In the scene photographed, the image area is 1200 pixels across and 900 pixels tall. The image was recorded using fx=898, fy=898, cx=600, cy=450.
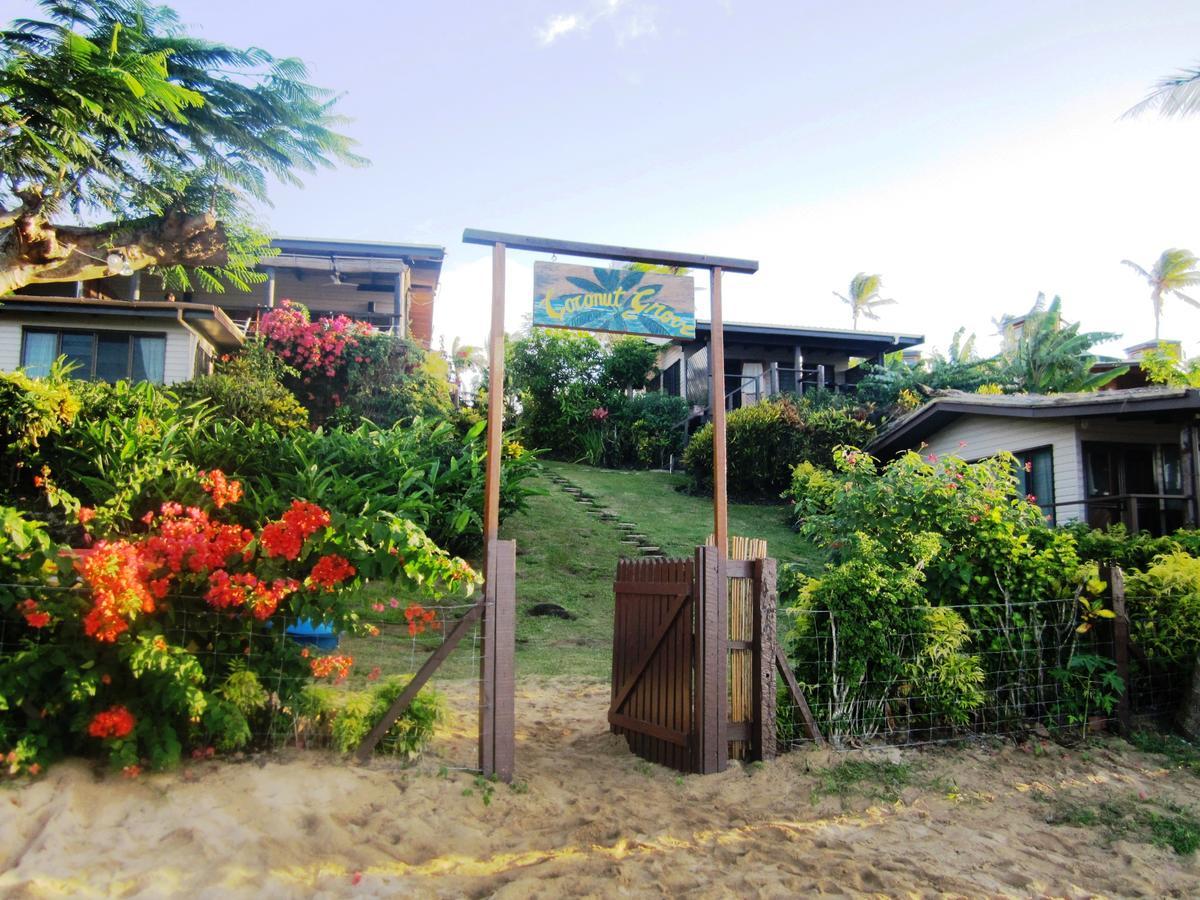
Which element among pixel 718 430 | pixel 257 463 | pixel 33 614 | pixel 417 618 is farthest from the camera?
pixel 257 463

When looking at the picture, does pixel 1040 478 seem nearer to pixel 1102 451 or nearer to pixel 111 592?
pixel 1102 451

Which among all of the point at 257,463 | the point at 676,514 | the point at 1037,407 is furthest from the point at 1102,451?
the point at 257,463

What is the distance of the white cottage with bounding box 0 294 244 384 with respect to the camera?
17297mm

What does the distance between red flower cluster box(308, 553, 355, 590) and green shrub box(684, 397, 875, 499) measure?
53.8 feet

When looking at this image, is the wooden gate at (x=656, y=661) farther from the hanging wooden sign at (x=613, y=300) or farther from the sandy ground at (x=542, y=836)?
the hanging wooden sign at (x=613, y=300)

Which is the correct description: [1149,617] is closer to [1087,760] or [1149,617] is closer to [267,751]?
[1087,760]

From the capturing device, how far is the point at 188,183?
12.9 metres

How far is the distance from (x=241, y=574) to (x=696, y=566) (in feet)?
9.52

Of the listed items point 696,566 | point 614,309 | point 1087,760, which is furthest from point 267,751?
point 1087,760

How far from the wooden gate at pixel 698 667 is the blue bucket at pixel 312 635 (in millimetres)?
2284

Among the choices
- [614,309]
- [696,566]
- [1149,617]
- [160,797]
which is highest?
[614,309]

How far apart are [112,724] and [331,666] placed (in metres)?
1.11

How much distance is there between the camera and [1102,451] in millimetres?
15305

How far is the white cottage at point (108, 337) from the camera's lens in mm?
17297
